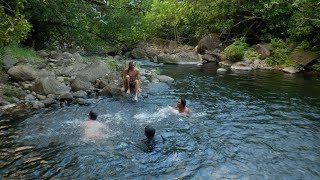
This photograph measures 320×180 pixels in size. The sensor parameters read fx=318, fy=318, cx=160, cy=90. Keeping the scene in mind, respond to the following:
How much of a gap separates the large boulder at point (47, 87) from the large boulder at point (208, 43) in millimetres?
18697

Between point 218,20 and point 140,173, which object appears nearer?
point 140,173

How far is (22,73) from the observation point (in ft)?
40.2

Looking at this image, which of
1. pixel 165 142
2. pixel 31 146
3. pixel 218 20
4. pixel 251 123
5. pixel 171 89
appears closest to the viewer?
pixel 31 146

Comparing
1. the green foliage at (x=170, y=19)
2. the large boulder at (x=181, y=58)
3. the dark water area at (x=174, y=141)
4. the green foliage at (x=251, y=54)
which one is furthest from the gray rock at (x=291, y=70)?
the green foliage at (x=170, y=19)

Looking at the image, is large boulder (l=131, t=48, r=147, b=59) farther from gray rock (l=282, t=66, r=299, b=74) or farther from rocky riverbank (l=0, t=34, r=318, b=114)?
gray rock (l=282, t=66, r=299, b=74)

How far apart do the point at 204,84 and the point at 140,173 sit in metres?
10.6

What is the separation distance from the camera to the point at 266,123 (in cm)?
945

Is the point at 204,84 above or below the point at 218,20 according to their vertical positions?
below

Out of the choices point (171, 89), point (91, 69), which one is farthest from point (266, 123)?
point (91, 69)

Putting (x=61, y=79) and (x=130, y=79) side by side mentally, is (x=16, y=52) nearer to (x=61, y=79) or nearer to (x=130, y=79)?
(x=61, y=79)

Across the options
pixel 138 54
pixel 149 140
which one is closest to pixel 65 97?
pixel 149 140

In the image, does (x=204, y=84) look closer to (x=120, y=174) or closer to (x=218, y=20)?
(x=120, y=174)

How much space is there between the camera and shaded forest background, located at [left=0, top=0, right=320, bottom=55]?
15.1 m

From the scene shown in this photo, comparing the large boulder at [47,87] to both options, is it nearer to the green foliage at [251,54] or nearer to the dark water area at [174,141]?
the dark water area at [174,141]
